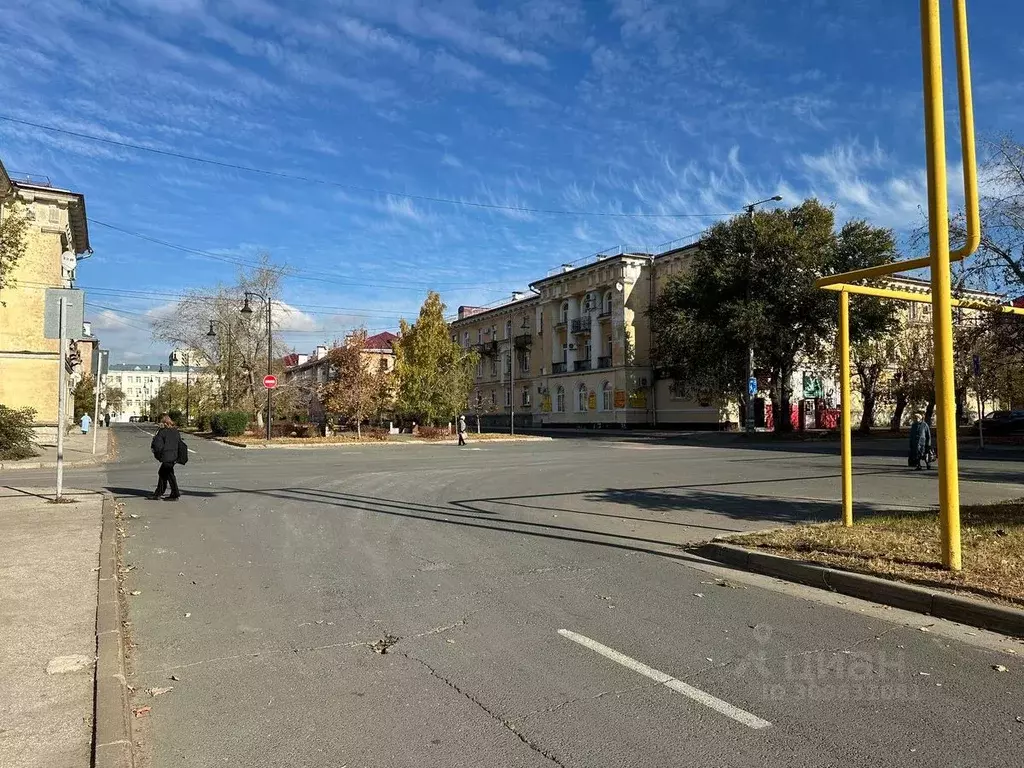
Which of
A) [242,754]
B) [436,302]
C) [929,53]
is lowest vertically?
[242,754]

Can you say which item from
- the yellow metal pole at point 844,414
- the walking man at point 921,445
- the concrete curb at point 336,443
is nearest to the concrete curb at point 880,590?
the yellow metal pole at point 844,414

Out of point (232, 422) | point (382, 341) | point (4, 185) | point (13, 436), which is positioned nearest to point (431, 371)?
point (232, 422)

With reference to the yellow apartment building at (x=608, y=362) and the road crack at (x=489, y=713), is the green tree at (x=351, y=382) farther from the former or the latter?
the road crack at (x=489, y=713)

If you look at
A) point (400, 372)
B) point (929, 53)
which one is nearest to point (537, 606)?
point (929, 53)

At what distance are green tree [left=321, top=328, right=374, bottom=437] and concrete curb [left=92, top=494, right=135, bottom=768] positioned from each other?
31.9 m

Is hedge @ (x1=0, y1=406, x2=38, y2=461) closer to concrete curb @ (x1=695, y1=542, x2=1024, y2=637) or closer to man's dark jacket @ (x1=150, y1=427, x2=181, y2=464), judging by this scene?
man's dark jacket @ (x1=150, y1=427, x2=181, y2=464)

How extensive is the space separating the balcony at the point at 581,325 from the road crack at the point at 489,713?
57651mm

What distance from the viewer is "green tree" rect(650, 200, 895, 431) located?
134 feet

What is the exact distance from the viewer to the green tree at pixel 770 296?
40781 mm

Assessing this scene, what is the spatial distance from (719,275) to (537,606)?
38.2 m

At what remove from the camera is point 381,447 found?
33.5 metres

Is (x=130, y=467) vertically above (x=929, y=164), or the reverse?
(x=929, y=164)

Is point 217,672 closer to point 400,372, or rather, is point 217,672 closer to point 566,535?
point 566,535

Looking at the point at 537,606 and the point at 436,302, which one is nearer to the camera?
the point at 537,606
